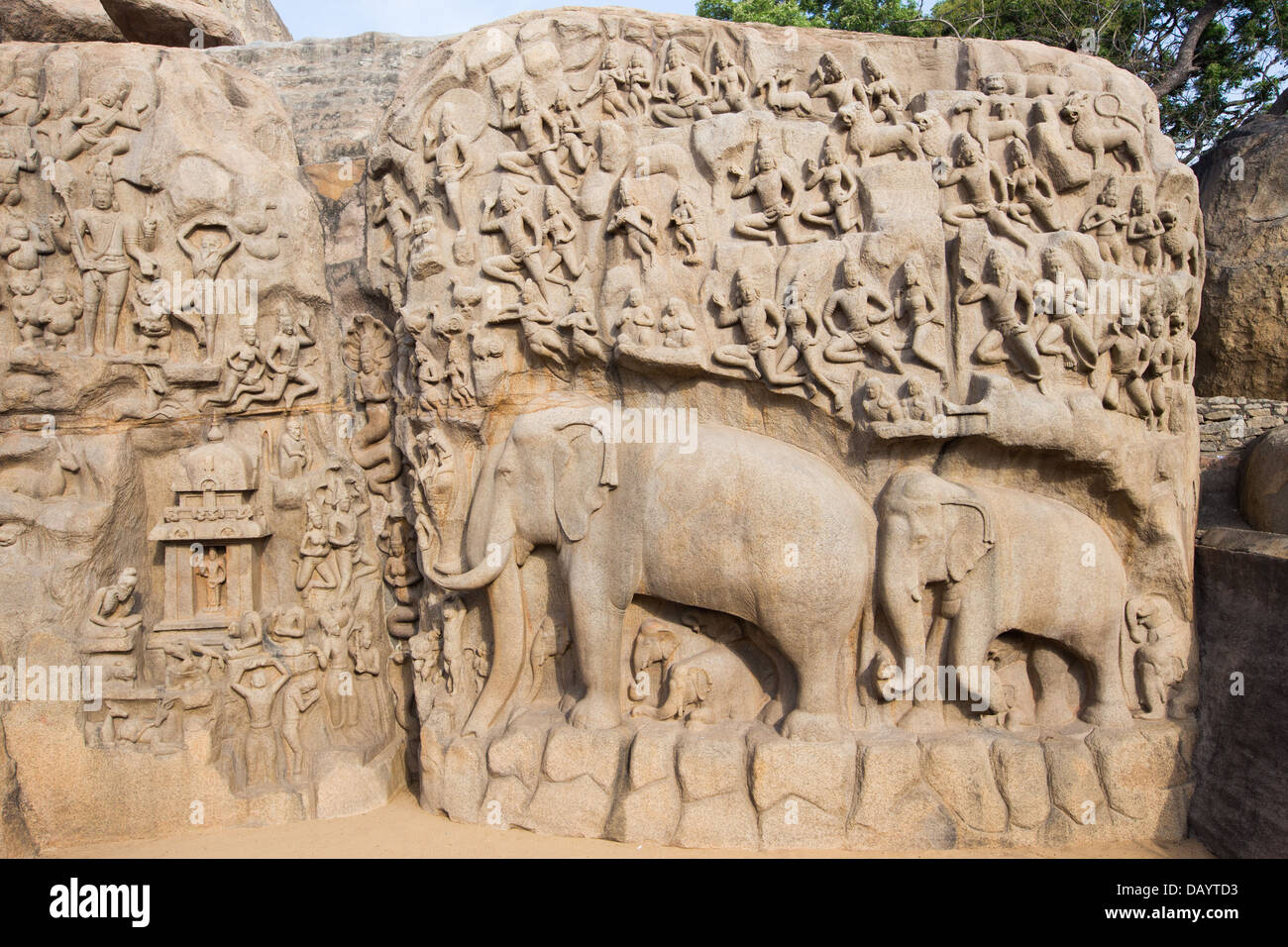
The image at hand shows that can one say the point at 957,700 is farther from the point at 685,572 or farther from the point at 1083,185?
the point at 1083,185

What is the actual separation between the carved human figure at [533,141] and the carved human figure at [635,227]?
48 cm

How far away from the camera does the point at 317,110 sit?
25.8 ft

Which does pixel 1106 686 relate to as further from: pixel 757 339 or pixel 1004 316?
pixel 757 339

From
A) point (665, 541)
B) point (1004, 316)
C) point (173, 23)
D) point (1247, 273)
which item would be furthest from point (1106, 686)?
point (173, 23)

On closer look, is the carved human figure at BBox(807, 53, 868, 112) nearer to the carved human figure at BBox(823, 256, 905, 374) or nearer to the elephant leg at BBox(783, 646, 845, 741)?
the carved human figure at BBox(823, 256, 905, 374)

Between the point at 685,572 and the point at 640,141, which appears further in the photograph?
the point at 640,141

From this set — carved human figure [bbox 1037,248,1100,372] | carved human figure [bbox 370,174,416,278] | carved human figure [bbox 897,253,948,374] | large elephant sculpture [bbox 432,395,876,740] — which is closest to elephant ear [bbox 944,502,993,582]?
large elephant sculpture [bbox 432,395,876,740]

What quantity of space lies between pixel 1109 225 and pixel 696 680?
4306 millimetres

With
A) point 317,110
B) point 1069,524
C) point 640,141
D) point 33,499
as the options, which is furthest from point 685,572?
point 317,110

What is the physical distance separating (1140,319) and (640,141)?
3.72m

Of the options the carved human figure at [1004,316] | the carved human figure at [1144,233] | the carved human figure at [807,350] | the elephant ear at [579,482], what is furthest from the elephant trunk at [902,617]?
the carved human figure at [1144,233]

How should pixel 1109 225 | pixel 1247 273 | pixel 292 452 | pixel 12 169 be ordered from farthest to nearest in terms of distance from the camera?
pixel 1247 273 < pixel 292 452 < pixel 12 169 < pixel 1109 225

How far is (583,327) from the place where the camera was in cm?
610

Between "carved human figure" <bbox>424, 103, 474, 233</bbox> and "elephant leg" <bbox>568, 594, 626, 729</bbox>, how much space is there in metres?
2.93
